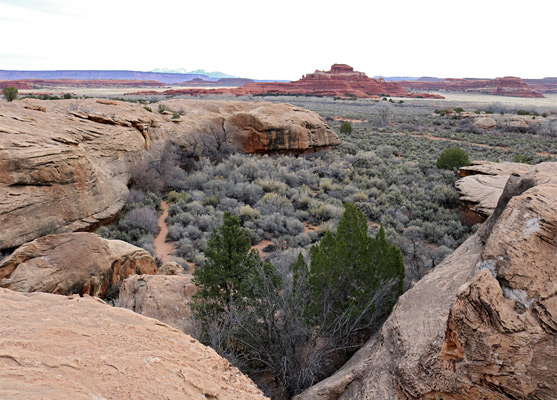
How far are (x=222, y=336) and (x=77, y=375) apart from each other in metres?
2.73

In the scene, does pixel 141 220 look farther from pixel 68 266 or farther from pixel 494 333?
pixel 494 333

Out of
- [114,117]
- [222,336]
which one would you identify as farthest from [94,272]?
[114,117]

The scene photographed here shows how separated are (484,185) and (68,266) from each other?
39.8 ft

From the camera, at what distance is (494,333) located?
250 centimetres

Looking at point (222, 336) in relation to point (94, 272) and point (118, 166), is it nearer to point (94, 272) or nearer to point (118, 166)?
point (94, 272)

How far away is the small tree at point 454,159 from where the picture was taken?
54.2 feet

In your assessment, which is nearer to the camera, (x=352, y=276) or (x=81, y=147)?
(x=352, y=276)

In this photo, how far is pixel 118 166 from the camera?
1235 centimetres

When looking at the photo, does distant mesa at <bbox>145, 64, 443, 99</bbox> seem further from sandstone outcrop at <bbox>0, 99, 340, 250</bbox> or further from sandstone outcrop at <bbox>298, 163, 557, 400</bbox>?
sandstone outcrop at <bbox>298, 163, 557, 400</bbox>

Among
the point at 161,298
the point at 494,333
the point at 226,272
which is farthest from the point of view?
the point at 161,298

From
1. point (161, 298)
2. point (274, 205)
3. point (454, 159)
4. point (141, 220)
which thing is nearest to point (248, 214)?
point (274, 205)

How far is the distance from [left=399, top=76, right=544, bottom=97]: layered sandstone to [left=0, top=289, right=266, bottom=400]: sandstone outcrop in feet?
406

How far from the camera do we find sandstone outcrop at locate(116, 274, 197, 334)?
5.59m

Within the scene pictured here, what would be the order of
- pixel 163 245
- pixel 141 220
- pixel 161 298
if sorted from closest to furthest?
pixel 161 298 < pixel 163 245 < pixel 141 220
